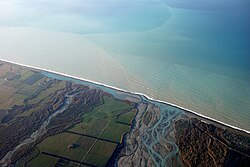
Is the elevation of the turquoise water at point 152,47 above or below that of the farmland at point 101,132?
above

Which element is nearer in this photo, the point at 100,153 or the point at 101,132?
the point at 100,153

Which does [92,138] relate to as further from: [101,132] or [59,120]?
[59,120]

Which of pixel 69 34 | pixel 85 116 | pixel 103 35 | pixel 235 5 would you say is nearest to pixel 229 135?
pixel 85 116

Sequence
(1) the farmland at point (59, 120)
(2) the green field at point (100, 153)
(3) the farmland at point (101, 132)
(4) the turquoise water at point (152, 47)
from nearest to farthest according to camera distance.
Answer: (2) the green field at point (100, 153), (3) the farmland at point (101, 132), (1) the farmland at point (59, 120), (4) the turquoise water at point (152, 47)

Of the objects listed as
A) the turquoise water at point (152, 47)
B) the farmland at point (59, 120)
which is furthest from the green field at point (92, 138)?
the turquoise water at point (152, 47)

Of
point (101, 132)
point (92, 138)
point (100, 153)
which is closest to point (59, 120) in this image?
point (92, 138)

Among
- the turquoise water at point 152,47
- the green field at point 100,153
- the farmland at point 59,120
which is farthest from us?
the turquoise water at point 152,47

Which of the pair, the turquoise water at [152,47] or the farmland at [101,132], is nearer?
the farmland at [101,132]

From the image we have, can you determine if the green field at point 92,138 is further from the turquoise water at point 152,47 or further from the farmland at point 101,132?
the turquoise water at point 152,47
